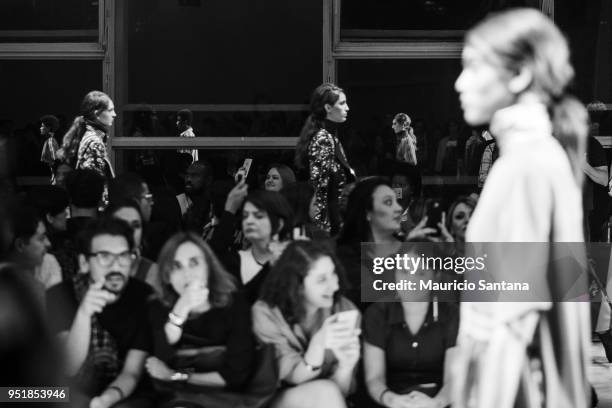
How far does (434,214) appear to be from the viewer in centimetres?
402

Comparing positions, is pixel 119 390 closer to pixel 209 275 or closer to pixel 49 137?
pixel 209 275

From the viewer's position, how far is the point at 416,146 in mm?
5609

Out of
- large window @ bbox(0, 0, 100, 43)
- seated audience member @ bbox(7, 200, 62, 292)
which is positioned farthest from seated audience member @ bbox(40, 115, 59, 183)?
seated audience member @ bbox(7, 200, 62, 292)

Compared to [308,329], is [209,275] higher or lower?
higher

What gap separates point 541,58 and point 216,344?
4.69 ft

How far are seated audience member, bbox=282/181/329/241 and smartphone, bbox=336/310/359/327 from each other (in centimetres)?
38

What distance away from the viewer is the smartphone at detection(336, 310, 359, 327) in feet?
11.8

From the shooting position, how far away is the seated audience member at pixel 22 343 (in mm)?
1393

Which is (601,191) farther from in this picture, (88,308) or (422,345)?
(88,308)

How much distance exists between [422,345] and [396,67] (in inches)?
99.5

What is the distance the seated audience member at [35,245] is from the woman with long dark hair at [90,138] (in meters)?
1.11

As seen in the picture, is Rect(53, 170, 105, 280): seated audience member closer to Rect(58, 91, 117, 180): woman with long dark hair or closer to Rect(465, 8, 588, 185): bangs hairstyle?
Rect(58, 91, 117, 180): woman with long dark hair

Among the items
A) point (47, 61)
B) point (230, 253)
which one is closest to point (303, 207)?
point (230, 253)

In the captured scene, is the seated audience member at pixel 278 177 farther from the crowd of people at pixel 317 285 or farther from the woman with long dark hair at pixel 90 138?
the woman with long dark hair at pixel 90 138
